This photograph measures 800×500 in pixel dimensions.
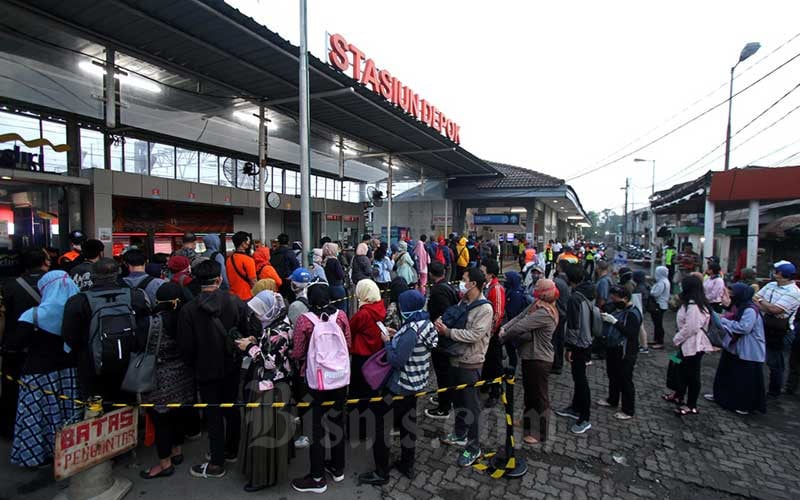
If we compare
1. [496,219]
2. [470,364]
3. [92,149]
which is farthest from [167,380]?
[496,219]

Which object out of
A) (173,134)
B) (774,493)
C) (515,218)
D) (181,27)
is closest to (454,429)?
(774,493)

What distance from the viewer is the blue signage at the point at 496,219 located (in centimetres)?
2314

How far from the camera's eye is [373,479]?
3.44 metres

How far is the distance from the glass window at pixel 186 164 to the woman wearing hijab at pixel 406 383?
1270 cm

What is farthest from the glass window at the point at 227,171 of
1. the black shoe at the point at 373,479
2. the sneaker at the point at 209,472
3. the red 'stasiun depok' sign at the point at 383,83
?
the black shoe at the point at 373,479

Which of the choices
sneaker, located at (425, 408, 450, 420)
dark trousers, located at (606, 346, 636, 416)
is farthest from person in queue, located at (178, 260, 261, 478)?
dark trousers, located at (606, 346, 636, 416)

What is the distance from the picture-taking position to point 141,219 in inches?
511

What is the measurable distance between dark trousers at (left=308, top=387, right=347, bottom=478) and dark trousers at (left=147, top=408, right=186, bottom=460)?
134 centimetres

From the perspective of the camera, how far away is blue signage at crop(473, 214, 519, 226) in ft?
75.9

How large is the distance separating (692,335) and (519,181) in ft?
51.8

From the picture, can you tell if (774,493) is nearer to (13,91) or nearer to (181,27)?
(181,27)

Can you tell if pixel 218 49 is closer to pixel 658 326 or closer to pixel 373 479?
pixel 373 479

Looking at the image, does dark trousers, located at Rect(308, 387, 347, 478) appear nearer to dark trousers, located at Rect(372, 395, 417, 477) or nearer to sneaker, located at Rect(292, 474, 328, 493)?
sneaker, located at Rect(292, 474, 328, 493)

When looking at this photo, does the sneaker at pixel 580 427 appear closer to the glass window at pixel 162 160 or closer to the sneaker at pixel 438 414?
the sneaker at pixel 438 414
